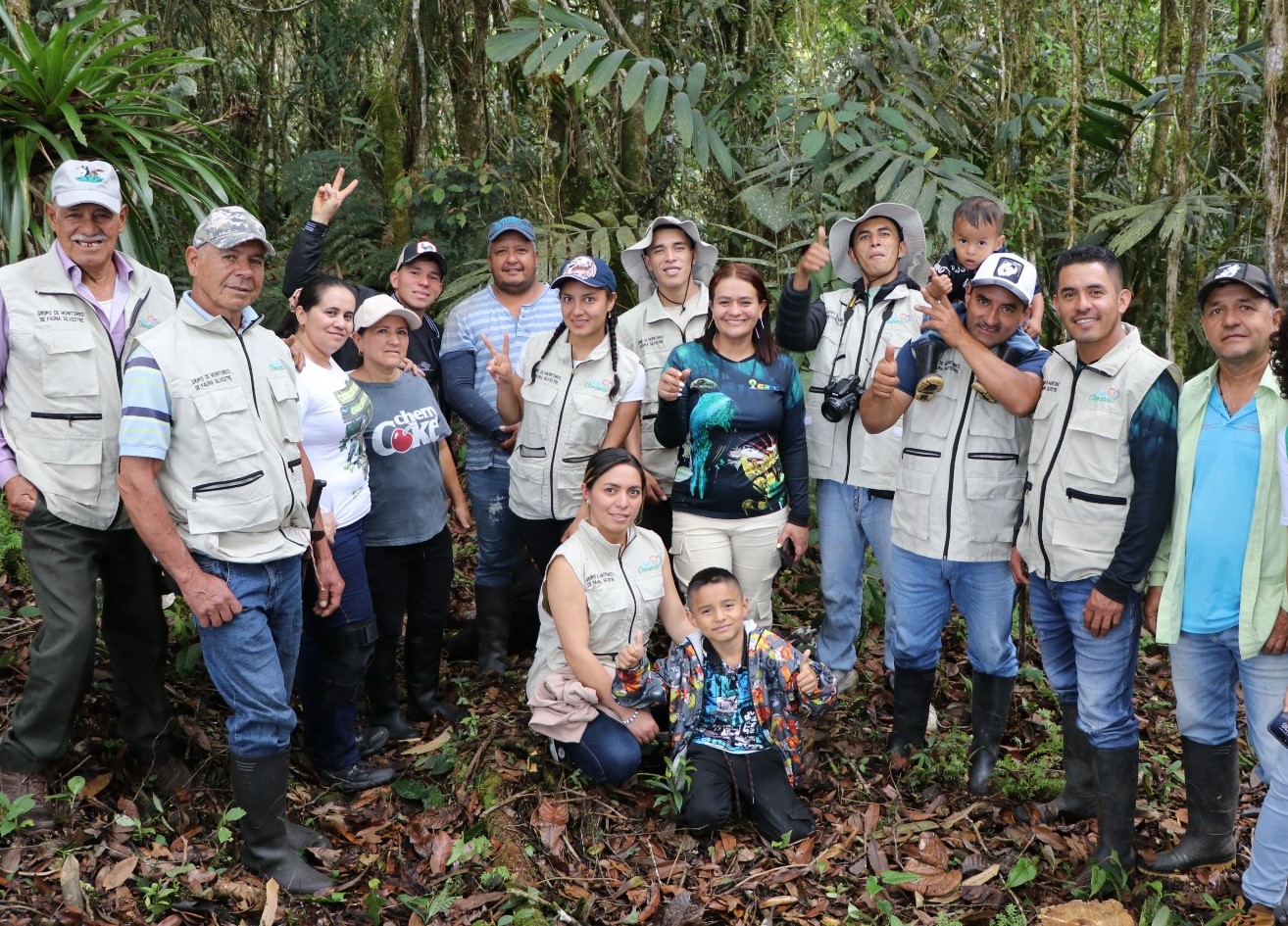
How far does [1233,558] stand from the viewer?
→ 3.13m

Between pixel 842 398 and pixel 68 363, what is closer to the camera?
pixel 68 363

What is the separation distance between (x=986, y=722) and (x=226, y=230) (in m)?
3.23

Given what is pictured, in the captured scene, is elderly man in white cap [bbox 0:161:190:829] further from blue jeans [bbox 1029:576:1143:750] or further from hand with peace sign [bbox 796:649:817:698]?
blue jeans [bbox 1029:576:1143:750]

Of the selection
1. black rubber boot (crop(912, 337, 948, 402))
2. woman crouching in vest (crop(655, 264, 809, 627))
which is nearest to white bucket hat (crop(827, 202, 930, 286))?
woman crouching in vest (crop(655, 264, 809, 627))

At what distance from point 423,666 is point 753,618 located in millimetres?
1476

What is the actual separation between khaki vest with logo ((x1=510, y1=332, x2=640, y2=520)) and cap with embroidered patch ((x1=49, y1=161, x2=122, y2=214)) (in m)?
1.74

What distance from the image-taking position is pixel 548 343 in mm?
4574

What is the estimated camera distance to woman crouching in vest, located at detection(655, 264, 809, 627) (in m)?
4.24

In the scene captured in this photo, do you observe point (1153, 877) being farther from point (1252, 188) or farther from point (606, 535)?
point (1252, 188)

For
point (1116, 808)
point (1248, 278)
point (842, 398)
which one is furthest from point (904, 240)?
point (1116, 808)

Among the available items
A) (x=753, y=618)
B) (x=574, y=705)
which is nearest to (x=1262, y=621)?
(x=753, y=618)

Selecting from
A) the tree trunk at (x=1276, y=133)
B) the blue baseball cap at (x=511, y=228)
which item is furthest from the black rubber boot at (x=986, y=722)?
the blue baseball cap at (x=511, y=228)

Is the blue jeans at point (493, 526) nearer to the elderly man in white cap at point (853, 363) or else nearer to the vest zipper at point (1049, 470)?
the elderly man in white cap at point (853, 363)

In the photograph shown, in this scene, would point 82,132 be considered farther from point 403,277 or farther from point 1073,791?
point 1073,791
